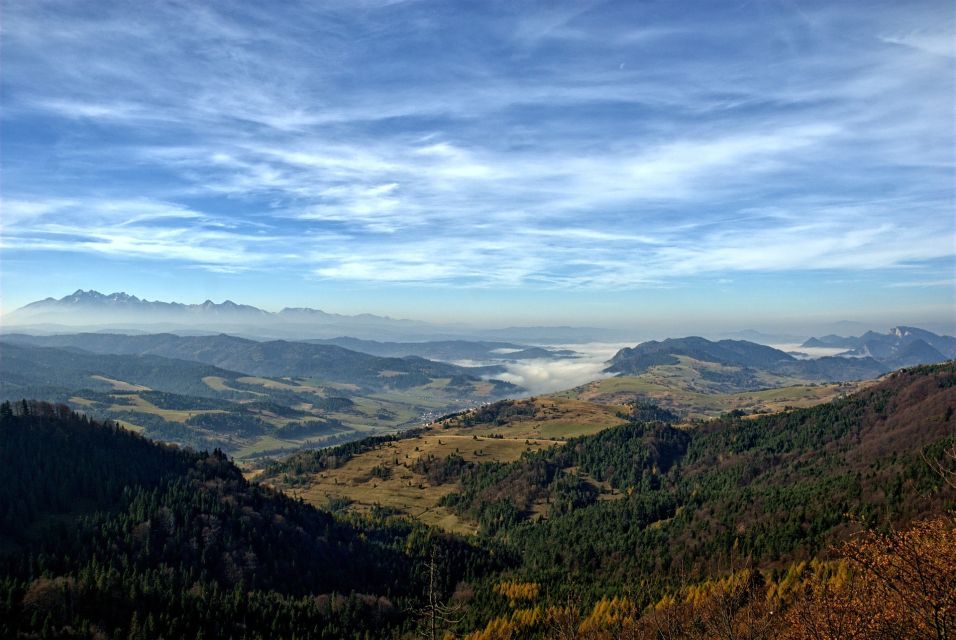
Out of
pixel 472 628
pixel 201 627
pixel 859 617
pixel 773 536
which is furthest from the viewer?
pixel 773 536

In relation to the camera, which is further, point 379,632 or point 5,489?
point 5,489

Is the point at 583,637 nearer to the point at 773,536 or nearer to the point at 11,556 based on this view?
the point at 773,536

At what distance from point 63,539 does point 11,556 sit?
1642cm

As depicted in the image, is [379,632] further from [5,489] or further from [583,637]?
[5,489]

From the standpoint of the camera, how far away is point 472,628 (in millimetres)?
152625

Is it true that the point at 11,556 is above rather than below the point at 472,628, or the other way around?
above

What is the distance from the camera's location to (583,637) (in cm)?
12294

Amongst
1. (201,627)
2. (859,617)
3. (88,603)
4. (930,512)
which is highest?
(859,617)

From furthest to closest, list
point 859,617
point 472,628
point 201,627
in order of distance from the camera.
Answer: point 472,628
point 201,627
point 859,617

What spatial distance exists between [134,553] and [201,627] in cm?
4853

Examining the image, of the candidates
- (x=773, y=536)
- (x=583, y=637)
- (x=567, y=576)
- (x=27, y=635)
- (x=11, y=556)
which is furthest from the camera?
(x=567, y=576)

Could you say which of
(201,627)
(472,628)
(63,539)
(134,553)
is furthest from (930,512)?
(63,539)

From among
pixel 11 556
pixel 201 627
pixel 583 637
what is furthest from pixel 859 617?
pixel 11 556

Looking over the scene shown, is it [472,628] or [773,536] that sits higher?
[773,536]
